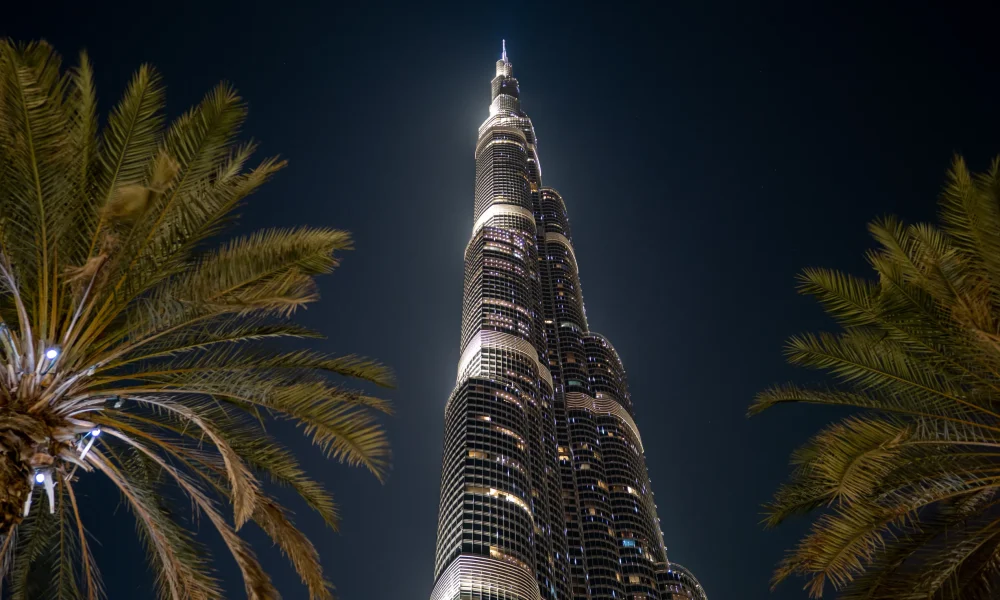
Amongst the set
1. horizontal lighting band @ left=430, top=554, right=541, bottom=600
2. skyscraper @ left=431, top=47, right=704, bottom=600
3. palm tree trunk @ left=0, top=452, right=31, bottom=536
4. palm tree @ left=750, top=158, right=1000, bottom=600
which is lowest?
palm tree trunk @ left=0, top=452, right=31, bottom=536

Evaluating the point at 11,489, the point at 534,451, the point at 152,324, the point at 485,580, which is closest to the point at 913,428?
the point at 152,324

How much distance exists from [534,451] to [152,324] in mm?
117464

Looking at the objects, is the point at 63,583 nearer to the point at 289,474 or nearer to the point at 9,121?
the point at 289,474

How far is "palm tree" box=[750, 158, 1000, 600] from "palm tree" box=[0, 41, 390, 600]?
24.6 feet

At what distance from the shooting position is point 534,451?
125 m

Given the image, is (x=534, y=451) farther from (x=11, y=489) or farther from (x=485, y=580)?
(x=11, y=489)

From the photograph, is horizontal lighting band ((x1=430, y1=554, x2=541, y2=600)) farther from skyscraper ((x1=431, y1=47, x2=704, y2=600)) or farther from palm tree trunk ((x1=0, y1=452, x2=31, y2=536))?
palm tree trunk ((x1=0, y1=452, x2=31, y2=536))

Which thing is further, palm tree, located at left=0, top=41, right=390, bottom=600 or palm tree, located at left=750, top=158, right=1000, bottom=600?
palm tree, located at left=750, top=158, right=1000, bottom=600

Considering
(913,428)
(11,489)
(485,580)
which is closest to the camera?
(11,489)

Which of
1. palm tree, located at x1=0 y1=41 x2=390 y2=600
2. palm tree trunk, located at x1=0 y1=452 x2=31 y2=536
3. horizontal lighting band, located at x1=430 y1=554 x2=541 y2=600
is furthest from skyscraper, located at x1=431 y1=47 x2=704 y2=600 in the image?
palm tree trunk, located at x1=0 y1=452 x2=31 y2=536

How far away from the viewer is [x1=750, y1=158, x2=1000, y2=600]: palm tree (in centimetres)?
1128

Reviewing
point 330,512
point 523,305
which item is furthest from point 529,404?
point 330,512

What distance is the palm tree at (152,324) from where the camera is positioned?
394 inches

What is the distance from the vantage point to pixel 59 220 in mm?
10578
